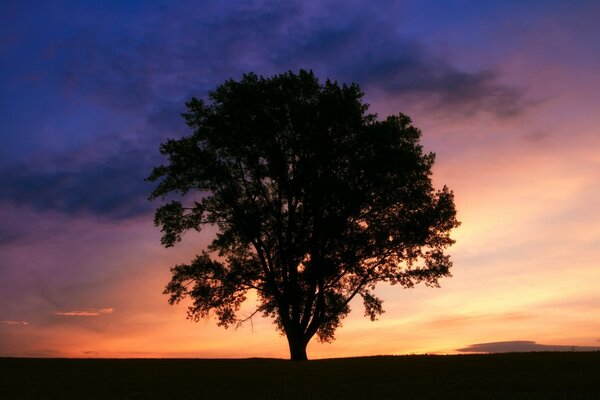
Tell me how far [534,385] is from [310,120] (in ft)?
73.9

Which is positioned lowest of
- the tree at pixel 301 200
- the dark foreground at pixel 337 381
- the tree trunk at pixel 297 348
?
the dark foreground at pixel 337 381

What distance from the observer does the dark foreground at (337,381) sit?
68.0 feet

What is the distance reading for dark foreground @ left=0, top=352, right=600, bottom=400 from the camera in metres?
20.7

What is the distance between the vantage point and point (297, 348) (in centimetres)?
4056

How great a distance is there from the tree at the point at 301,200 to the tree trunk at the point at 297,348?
0.07 meters

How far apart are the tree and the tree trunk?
0.07 meters

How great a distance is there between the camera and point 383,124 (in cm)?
4025

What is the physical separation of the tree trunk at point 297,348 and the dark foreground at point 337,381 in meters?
8.14

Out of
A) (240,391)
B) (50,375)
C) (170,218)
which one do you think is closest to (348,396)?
(240,391)

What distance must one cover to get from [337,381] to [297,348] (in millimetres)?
16260

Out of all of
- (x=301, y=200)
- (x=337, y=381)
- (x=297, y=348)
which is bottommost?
(x=337, y=381)

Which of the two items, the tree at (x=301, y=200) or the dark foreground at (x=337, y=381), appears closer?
the dark foreground at (x=337, y=381)

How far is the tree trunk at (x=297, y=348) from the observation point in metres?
40.4

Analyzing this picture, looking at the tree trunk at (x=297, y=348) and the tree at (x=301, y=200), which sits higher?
the tree at (x=301, y=200)
